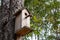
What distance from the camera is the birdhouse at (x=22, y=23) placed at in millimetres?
1814

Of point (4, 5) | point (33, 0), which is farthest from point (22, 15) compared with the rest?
point (33, 0)

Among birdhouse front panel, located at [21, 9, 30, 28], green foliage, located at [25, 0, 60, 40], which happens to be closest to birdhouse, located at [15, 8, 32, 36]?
birdhouse front panel, located at [21, 9, 30, 28]

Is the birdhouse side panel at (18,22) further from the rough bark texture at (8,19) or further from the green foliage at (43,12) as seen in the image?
the green foliage at (43,12)

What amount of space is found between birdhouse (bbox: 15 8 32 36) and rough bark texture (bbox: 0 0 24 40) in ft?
0.14

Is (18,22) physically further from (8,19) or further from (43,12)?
(43,12)

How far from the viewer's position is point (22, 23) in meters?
1.88

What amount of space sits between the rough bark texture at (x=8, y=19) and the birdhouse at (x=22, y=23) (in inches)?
1.7

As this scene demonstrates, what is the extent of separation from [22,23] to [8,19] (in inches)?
6.0

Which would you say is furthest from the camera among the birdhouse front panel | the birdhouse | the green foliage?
the green foliage

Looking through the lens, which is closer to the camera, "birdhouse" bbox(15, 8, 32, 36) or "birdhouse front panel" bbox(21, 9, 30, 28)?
"birdhouse" bbox(15, 8, 32, 36)

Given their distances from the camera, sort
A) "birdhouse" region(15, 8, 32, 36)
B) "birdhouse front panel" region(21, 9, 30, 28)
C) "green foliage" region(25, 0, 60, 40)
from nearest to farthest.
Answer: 1. "birdhouse" region(15, 8, 32, 36)
2. "birdhouse front panel" region(21, 9, 30, 28)
3. "green foliage" region(25, 0, 60, 40)

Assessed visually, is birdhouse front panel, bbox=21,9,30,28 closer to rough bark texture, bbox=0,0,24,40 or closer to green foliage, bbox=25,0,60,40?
rough bark texture, bbox=0,0,24,40

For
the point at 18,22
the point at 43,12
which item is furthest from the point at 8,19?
the point at 43,12

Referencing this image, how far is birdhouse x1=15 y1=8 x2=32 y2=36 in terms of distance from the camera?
181cm
